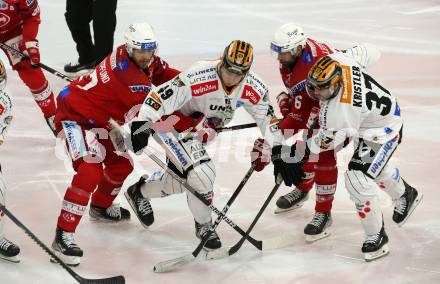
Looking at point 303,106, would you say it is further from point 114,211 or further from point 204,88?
point 114,211

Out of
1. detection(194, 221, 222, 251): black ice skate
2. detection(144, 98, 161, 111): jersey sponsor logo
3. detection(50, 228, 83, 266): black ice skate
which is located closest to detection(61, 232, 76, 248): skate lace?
detection(50, 228, 83, 266): black ice skate

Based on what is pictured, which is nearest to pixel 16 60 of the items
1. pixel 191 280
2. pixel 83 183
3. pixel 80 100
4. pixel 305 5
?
pixel 80 100

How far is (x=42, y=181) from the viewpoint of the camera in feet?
17.3

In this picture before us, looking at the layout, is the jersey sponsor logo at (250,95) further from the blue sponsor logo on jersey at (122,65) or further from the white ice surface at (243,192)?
the white ice surface at (243,192)

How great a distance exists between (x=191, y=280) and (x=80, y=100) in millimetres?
1111

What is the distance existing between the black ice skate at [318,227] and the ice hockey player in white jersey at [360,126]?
30 cm

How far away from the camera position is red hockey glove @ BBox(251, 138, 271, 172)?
4.43 m

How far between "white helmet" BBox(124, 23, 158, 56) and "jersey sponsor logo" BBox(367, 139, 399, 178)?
Answer: 1254mm

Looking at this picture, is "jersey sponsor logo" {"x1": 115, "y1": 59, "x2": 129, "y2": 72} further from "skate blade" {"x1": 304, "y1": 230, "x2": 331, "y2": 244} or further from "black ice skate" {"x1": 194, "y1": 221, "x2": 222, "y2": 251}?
"skate blade" {"x1": 304, "y1": 230, "x2": 331, "y2": 244}

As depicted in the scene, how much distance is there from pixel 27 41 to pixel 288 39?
194 cm

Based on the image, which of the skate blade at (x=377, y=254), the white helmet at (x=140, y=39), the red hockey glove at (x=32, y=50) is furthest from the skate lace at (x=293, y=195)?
the red hockey glove at (x=32, y=50)

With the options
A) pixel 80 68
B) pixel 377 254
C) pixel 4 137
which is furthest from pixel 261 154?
pixel 80 68

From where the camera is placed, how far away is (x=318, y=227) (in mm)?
4617

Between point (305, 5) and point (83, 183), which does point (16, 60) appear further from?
point (305, 5)
